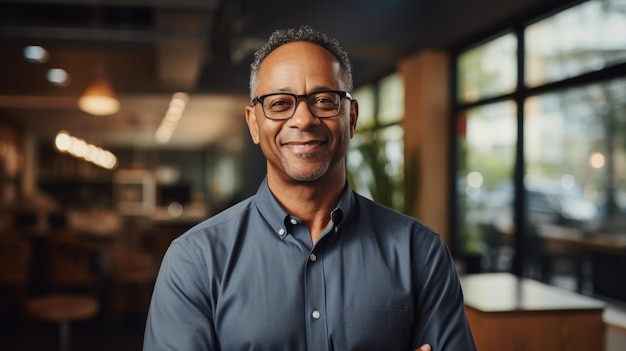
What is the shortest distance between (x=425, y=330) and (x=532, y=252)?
374 centimetres

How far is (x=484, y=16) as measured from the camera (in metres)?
5.19

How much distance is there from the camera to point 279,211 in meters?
1.47

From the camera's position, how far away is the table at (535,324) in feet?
8.36

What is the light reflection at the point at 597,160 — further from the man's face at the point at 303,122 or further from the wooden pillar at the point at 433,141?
the man's face at the point at 303,122

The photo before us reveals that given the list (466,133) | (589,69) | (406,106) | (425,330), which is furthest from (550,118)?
(425,330)

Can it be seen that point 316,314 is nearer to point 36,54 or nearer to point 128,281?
point 128,281

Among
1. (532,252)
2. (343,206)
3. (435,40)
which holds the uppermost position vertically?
(435,40)

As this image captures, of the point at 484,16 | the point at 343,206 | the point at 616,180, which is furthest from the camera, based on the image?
the point at 484,16

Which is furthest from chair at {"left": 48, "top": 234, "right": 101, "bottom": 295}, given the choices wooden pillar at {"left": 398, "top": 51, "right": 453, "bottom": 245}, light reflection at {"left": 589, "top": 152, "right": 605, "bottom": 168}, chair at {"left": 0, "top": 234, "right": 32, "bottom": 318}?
light reflection at {"left": 589, "top": 152, "right": 605, "bottom": 168}

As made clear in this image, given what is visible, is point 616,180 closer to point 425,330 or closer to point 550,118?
point 550,118

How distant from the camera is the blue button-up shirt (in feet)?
→ 4.53

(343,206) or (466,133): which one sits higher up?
(466,133)

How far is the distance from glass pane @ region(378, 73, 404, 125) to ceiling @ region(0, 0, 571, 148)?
0.18m

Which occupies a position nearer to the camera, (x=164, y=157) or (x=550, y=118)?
(x=550, y=118)
